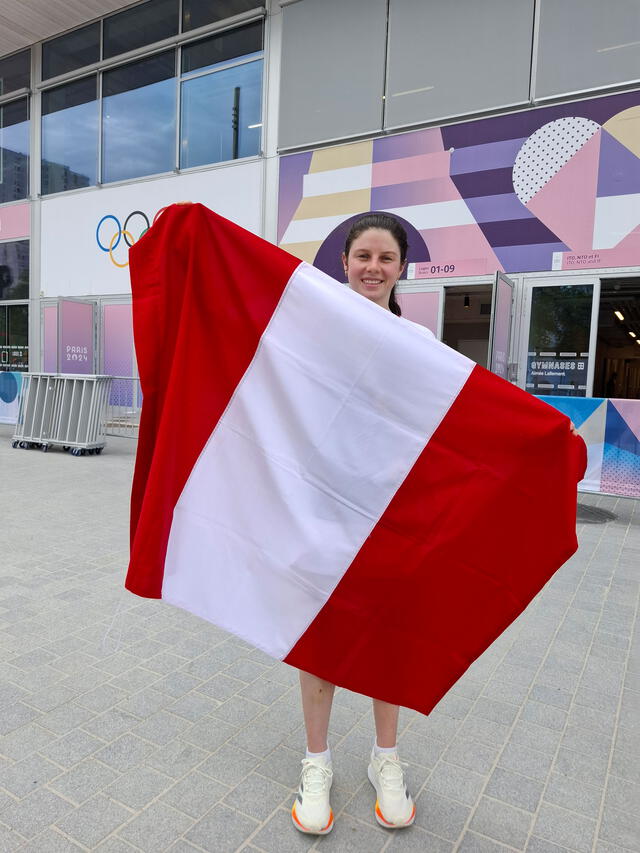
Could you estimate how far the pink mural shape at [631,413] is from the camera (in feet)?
23.5

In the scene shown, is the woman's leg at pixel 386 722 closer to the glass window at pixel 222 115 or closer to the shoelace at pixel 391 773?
the shoelace at pixel 391 773

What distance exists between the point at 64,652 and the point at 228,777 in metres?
1.32

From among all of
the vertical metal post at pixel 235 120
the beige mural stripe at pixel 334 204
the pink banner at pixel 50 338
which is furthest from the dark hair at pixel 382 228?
the pink banner at pixel 50 338

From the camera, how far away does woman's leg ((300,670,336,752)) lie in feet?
6.75

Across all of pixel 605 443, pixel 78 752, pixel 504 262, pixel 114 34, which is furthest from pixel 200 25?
pixel 78 752

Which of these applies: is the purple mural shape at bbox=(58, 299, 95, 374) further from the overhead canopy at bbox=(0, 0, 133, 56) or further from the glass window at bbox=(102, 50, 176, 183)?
the overhead canopy at bbox=(0, 0, 133, 56)

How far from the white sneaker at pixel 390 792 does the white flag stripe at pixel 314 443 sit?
59 centimetres

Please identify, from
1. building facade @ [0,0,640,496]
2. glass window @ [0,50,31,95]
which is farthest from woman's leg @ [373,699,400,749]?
glass window @ [0,50,31,95]

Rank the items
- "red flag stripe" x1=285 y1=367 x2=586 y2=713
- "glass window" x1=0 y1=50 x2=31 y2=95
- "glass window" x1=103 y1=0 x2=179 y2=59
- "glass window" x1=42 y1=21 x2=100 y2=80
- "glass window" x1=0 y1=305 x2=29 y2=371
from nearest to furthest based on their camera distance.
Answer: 1. "red flag stripe" x1=285 y1=367 x2=586 y2=713
2. "glass window" x1=103 y1=0 x2=179 y2=59
3. "glass window" x1=42 y1=21 x2=100 y2=80
4. "glass window" x1=0 y1=50 x2=31 y2=95
5. "glass window" x1=0 y1=305 x2=29 y2=371

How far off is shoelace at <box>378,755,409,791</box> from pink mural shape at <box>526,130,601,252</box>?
24.5 feet

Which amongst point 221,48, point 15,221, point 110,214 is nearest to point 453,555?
Answer: point 221,48

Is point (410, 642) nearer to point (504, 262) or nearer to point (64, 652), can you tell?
point (64, 652)

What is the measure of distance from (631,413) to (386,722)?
621cm

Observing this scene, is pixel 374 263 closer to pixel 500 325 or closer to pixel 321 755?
pixel 321 755
